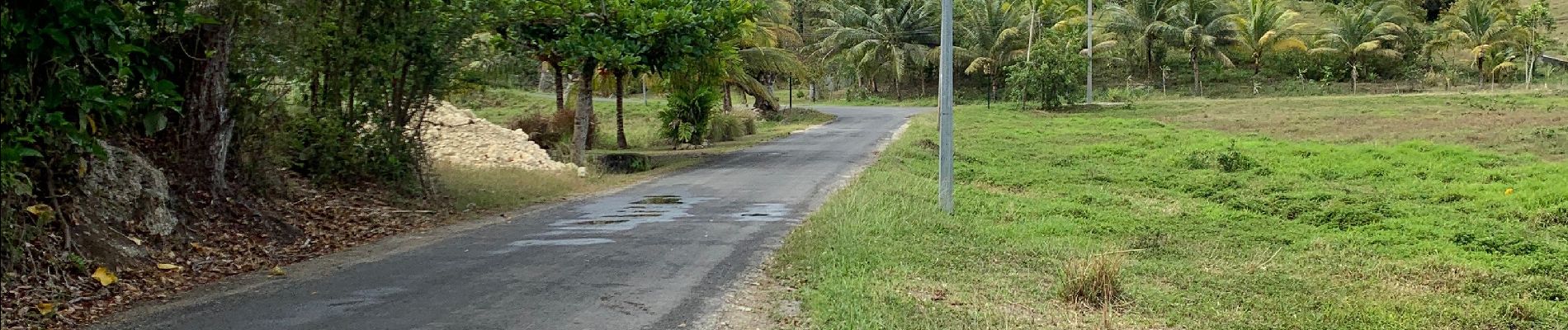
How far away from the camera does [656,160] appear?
73.2 ft

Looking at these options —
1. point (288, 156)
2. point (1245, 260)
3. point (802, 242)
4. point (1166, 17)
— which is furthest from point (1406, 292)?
point (1166, 17)

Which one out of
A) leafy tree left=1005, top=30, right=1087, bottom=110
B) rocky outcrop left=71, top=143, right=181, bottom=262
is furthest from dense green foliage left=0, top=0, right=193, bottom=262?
leafy tree left=1005, top=30, right=1087, bottom=110

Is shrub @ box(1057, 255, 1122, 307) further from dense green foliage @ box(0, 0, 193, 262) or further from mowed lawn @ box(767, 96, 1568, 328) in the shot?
dense green foliage @ box(0, 0, 193, 262)

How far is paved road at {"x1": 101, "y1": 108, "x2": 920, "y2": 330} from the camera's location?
258 inches

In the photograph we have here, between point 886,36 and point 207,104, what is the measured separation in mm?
43848

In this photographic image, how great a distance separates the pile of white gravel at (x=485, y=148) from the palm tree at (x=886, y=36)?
30.8 meters

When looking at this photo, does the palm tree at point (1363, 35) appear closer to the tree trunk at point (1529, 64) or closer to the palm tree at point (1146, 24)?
the tree trunk at point (1529, 64)

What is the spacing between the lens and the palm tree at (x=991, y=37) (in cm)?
5169

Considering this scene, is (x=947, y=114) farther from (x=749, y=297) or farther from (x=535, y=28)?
(x=535, y=28)

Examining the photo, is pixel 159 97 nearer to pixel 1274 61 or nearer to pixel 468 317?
pixel 468 317

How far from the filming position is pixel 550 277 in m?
7.95

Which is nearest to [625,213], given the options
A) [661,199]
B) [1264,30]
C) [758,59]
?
[661,199]

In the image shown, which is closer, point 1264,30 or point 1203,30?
point 1203,30

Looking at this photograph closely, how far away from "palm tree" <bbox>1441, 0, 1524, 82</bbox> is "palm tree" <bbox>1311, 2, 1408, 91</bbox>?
81.8 inches
